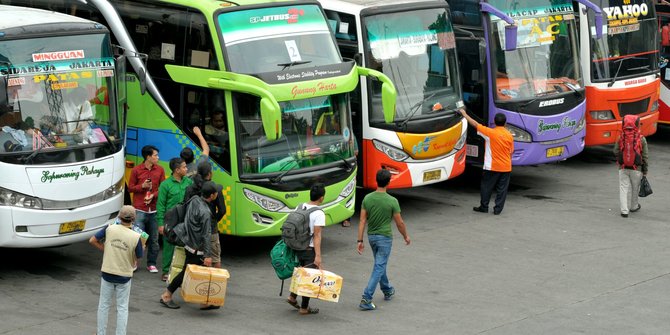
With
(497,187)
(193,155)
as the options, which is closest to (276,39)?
(193,155)

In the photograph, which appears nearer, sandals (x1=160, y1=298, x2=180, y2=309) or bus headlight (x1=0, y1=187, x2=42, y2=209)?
sandals (x1=160, y1=298, x2=180, y2=309)

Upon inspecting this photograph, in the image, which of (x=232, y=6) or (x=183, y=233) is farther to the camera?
(x=232, y=6)

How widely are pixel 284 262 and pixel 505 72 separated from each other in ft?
22.7

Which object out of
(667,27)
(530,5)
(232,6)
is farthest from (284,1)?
(667,27)

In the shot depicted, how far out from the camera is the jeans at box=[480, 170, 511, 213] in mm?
17938

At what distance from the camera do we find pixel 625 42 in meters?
20.9

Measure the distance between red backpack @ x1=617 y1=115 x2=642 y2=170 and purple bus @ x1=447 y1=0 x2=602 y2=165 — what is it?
65.9 inches

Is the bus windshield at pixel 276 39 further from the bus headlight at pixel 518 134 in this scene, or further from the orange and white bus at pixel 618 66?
the orange and white bus at pixel 618 66

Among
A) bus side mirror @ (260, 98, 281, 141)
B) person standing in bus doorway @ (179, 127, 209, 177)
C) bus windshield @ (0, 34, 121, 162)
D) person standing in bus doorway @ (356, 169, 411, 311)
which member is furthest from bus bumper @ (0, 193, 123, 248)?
person standing in bus doorway @ (356, 169, 411, 311)

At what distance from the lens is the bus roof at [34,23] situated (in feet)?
45.7

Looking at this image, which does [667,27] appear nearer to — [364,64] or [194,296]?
[364,64]

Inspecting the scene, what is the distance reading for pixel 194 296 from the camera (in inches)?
510

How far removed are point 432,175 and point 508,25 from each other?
268 cm

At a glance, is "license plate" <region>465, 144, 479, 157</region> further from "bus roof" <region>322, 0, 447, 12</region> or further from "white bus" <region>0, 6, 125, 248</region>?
"white bus" <region>0, 6, 125, 248</region>
